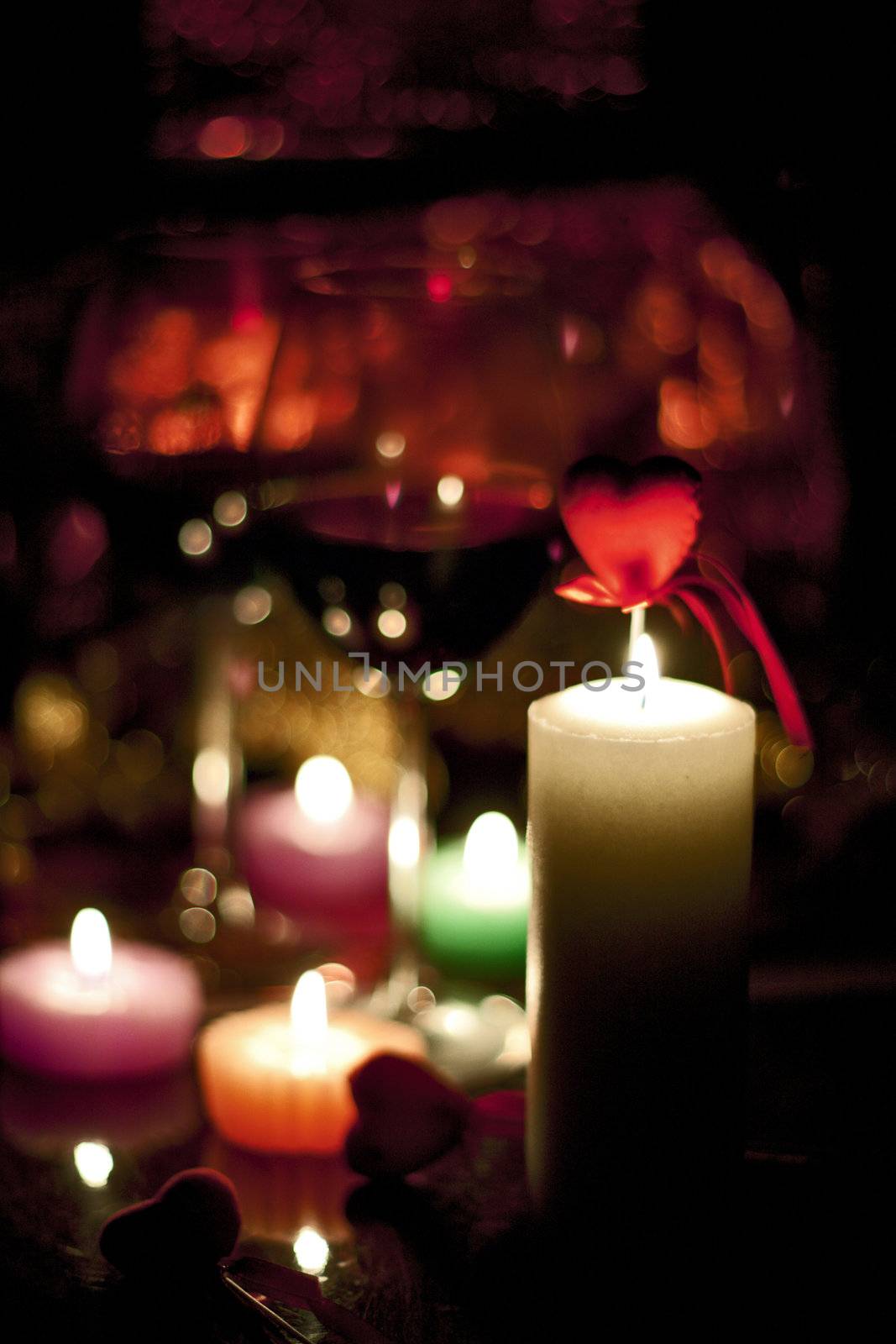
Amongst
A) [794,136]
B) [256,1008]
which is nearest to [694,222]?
[794,136]

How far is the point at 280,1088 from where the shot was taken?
50 cm

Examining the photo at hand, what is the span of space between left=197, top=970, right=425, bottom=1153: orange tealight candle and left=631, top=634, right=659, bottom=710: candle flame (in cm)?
18

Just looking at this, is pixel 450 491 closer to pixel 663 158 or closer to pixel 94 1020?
pixel 94 1020

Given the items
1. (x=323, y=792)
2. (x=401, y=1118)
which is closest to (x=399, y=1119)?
(x=401, y=1118)

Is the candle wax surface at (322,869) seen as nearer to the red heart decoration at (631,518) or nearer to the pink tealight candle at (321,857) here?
the pink tealight candle at (321,857)

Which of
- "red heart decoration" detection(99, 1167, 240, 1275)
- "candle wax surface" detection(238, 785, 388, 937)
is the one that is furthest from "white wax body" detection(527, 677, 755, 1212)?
"candle wax surface" detection(238, 785, 388, 937)

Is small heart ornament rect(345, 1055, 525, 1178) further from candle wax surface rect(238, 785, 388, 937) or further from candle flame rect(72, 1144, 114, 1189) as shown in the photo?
candle wax surface rect(238, 785, 388, 937)

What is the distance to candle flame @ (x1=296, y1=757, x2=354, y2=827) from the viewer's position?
78 centimetres

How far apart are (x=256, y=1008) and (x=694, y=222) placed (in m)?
0.88

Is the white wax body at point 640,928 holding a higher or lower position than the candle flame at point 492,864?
higher

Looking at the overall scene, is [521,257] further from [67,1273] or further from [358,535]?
[67,1273]

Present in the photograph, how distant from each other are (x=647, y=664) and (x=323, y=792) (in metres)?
0.40

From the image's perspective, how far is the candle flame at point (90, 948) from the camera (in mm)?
560

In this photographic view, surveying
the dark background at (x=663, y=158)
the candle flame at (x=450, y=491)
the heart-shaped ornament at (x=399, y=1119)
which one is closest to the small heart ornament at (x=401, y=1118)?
the heart-shaped ornament at (x=399, y=1119)
